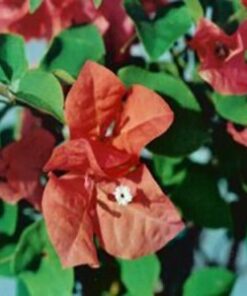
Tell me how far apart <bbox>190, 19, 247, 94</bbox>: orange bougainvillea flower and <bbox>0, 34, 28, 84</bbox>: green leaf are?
0.42ft

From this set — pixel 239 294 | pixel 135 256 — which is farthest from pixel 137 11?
pixel 239 294

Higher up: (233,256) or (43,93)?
(43,93)

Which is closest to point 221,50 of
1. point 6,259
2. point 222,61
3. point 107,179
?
point 222,61

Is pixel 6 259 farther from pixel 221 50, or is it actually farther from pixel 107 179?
pixel 221 50

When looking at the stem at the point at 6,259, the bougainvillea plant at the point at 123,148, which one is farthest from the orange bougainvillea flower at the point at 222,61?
the stem at the point at 6,259

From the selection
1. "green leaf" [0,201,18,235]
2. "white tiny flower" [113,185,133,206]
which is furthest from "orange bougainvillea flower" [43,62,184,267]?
"green leaf" [0,201,18,235]

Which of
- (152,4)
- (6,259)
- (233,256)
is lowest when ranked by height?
(233,256)

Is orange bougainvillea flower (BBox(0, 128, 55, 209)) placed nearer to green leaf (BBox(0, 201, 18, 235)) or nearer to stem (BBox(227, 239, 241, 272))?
green leaf (BBox(0, 201, 18, 235))

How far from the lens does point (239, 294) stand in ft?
2.83

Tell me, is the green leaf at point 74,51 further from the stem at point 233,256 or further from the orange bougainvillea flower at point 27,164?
the stem at point 233,256

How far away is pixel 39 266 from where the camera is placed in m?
0.65

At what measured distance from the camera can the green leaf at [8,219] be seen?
655 mm

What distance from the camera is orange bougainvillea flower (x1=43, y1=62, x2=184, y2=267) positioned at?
539 millimetres

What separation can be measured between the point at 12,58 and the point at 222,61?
0.52ft
